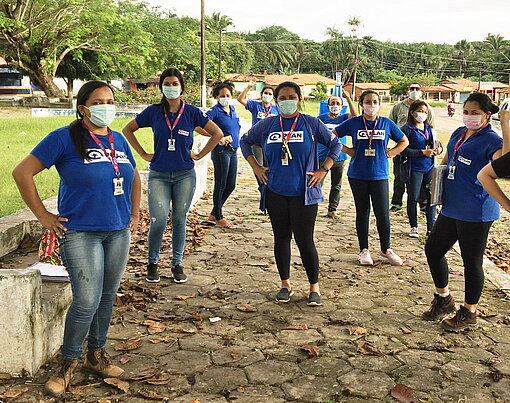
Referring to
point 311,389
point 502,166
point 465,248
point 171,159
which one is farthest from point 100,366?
point 465,248

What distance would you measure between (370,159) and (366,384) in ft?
10.3

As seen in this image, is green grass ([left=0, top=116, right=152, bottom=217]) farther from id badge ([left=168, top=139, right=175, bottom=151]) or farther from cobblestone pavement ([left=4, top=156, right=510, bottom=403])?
id badge ([left=168, top=139, right=175, bottom=151])

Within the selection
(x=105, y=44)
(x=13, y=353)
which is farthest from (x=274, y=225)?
(x=105, y=44)

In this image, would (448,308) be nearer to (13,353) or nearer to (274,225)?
(274,225)

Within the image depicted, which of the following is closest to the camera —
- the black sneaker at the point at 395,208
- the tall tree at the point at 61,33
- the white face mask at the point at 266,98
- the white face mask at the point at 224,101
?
the white face mask at the point at 224,101

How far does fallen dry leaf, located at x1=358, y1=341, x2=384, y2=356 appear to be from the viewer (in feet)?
14.7

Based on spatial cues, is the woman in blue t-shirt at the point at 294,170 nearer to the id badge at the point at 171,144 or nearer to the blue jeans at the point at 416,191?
the id badge at the point at 171,144

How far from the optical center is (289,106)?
17.3 ft

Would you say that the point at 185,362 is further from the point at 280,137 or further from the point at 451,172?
the point at 451,172

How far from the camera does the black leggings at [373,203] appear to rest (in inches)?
263

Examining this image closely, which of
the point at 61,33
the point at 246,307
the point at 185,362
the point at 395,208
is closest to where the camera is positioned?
the point at 185,362

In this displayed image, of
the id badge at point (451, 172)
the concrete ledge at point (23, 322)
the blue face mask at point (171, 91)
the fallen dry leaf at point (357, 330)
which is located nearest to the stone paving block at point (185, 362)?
the concrete ledge at point (23, 322)

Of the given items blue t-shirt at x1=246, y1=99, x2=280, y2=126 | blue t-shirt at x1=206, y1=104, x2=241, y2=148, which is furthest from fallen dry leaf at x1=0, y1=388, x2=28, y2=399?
blue t-shirt at x1=246, y1=99, x2=280, y2=126

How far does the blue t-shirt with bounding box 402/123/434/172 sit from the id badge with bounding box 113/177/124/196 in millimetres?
5009
